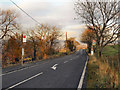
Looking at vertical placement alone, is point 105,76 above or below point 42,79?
above

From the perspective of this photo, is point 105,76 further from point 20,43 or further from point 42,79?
point 20,43

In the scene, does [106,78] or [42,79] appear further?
[42,79]

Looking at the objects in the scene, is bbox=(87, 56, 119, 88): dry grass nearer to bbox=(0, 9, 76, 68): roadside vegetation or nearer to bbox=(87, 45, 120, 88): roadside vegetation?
bbox=(87, 45, 120, 88): roadside vegetation

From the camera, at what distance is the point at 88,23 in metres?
17.6

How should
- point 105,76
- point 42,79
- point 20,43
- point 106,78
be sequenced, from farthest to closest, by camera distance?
point 20,43, point 42,79, point 105,76, point 106,78

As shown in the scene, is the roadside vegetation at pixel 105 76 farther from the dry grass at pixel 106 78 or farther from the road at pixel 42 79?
the road at pixel 42 79

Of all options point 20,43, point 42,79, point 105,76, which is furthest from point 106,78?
point 20,43

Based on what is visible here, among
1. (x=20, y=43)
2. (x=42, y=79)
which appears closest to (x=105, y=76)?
(x=42, y=79)

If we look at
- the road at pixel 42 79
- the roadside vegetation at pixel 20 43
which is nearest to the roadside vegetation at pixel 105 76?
the road at pixel 42 79

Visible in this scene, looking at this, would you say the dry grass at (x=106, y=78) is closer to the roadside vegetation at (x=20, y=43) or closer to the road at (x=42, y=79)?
the road at (x=42, y=79)

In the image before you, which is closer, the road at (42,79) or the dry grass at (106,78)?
the dry grass at (106,78)

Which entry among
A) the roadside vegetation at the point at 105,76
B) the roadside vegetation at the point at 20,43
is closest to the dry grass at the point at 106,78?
the roadside vegetation at the point at 105,76

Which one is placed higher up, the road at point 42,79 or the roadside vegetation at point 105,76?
the roadside vegetation at point 105,76

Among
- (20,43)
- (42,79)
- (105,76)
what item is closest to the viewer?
(105,76)
